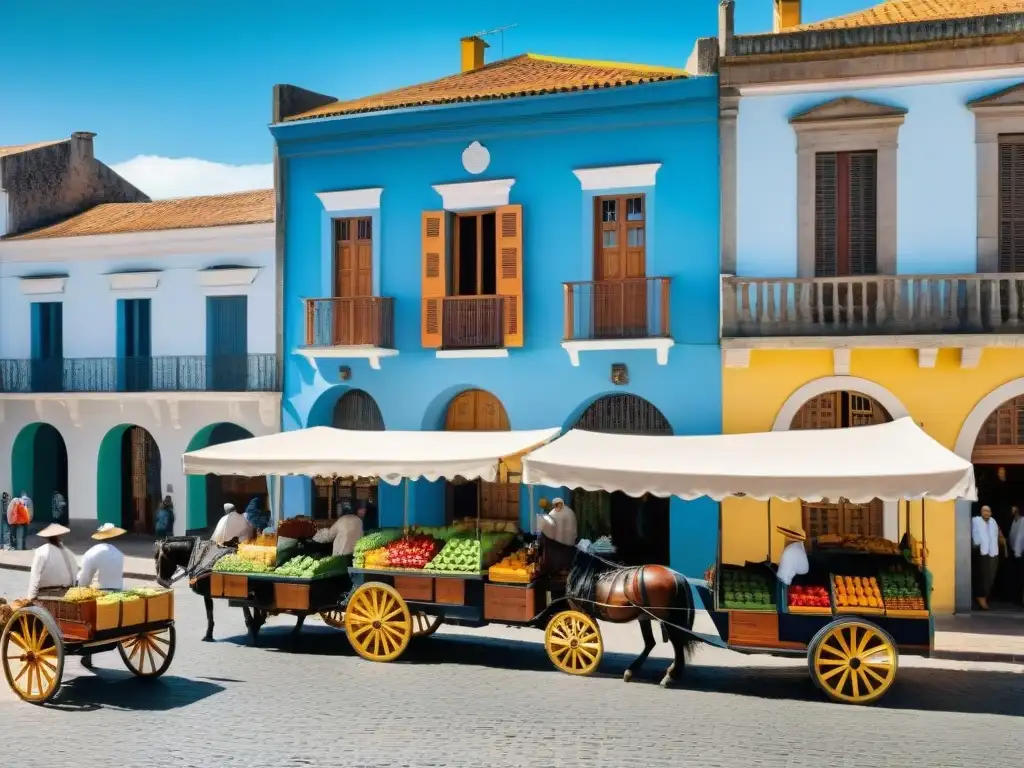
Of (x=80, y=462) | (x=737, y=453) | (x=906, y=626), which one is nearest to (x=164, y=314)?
(x=80, y=462)

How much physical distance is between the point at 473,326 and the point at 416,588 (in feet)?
20.2

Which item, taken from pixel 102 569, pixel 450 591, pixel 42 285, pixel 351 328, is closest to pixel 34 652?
pixel 102 569

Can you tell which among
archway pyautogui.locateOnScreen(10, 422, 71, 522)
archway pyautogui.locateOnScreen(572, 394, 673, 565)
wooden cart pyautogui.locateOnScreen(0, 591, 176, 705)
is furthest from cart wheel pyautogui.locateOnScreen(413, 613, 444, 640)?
archway pyautogui.locateOnScreen(10, 422, 71, 522)

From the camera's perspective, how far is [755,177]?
629 inches

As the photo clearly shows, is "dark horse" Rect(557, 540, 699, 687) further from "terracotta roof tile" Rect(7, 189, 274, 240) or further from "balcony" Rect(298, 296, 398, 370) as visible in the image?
"terracotta roof tile" Rect(7, 189, 274, 240)

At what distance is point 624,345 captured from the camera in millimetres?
16469

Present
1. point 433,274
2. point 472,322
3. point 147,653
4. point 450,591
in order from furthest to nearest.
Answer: point 433,274, point 472,322, point 450,591, point 147,653

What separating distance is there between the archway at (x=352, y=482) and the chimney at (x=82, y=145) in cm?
1171

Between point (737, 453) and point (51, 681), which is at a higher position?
point (737, 453)

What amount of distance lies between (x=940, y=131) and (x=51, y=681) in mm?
12930

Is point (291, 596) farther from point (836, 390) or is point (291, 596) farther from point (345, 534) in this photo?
point (836, 390)

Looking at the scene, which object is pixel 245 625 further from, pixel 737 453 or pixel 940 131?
pixel 940 131

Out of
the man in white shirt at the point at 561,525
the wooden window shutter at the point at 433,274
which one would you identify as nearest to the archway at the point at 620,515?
the wooden window shutter at the point at 433,274

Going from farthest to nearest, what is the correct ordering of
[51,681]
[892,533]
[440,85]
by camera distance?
[440,85] < [892,533] < [51,681]
